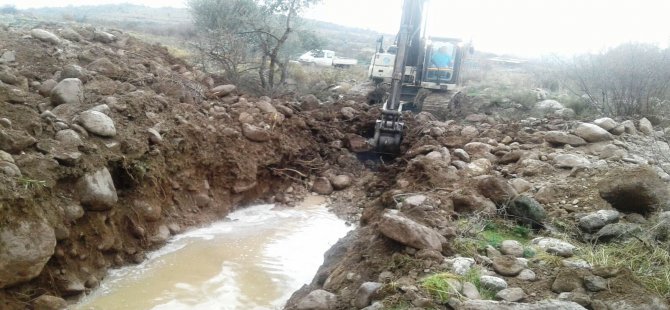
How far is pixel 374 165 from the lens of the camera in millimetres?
9578

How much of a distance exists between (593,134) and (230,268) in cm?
492

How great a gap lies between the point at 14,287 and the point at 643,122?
8.16m

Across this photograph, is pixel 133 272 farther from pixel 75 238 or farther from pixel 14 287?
pixel 14 287

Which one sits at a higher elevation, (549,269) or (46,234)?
(549,269)

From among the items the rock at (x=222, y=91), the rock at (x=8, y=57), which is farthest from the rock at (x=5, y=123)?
the rock at (x=222, y=91)

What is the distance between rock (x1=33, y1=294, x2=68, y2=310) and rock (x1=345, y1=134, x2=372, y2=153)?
616cm

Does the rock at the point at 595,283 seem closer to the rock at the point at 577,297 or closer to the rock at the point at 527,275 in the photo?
the rock at the point at 577,297

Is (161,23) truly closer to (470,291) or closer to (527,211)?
(527,211)

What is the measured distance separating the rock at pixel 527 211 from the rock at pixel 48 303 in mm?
4087

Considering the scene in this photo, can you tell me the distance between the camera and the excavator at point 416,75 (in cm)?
947

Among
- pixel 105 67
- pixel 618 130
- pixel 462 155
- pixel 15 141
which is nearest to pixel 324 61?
pixel 462 155

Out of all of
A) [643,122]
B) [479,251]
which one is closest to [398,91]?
[643,122]

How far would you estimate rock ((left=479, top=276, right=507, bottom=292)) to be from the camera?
130 inches

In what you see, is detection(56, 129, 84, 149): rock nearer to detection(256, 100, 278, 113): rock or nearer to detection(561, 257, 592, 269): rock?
detection(256, 100, 278, 113): rock
